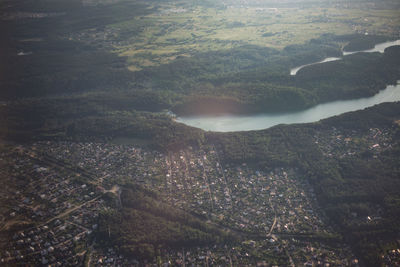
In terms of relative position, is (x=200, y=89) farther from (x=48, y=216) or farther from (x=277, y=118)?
(x=48, y=216)

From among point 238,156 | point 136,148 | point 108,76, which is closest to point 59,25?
point 108,76

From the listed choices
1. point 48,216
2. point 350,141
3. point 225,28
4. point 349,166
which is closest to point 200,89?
point 350,141

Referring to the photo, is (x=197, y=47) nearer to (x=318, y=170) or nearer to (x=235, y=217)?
(x=318, y=170)

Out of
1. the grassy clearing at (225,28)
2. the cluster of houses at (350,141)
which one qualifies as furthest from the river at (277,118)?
the grassy clearing at (225,28)

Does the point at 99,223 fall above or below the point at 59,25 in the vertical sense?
below

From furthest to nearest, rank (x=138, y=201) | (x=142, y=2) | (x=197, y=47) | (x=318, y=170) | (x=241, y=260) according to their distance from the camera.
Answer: (x=142, y=2) < (x=197, y=47) < (x=318, y=170) < (x=138, y=201) < (x=241, y=260)

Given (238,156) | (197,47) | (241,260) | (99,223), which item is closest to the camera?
(241,260)

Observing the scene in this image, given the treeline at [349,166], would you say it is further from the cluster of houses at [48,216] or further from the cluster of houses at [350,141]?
the cluster of houses at [48,216]
